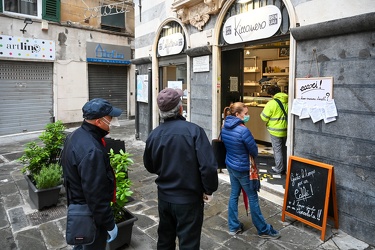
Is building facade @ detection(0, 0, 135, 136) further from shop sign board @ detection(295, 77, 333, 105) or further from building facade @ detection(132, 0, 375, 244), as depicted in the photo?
shop sign board @ detection(295, 77, 333, 105)

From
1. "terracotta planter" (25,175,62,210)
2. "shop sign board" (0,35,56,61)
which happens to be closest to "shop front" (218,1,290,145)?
"terracotta planter" (25,175,62,210)

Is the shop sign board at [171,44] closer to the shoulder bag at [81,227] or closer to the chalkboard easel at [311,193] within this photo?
the chalkboard easel at [311,193]

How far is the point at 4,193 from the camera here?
533 centimetres

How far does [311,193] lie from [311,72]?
68.6 inches

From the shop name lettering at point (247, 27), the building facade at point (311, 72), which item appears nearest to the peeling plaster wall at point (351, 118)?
the building facade at point (311, 72)

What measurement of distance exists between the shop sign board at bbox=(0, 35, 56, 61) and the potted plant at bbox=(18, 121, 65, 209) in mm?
6978

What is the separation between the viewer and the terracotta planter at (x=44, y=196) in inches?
175

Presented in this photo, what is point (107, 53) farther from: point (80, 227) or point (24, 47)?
point (80, 227)

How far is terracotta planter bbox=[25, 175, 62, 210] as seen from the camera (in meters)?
4.45

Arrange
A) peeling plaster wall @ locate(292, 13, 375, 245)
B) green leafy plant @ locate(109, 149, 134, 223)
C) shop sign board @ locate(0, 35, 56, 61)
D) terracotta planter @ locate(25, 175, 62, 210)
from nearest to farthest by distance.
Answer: green leafy plant @ locate(109, 149, 134, 223)
peeling plaster wall @ locate(292, 13, 375, 245)
terracotta planter @ locate(25, 175, 62, 210)
shop sign board @ locate(0, 35, 56, 61)

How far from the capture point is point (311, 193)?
383 cm

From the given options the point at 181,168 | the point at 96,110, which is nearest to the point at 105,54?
the point at 96,110

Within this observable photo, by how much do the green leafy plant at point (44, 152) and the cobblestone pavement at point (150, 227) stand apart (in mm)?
577

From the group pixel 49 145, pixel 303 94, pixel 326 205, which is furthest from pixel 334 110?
pixel 49 145
